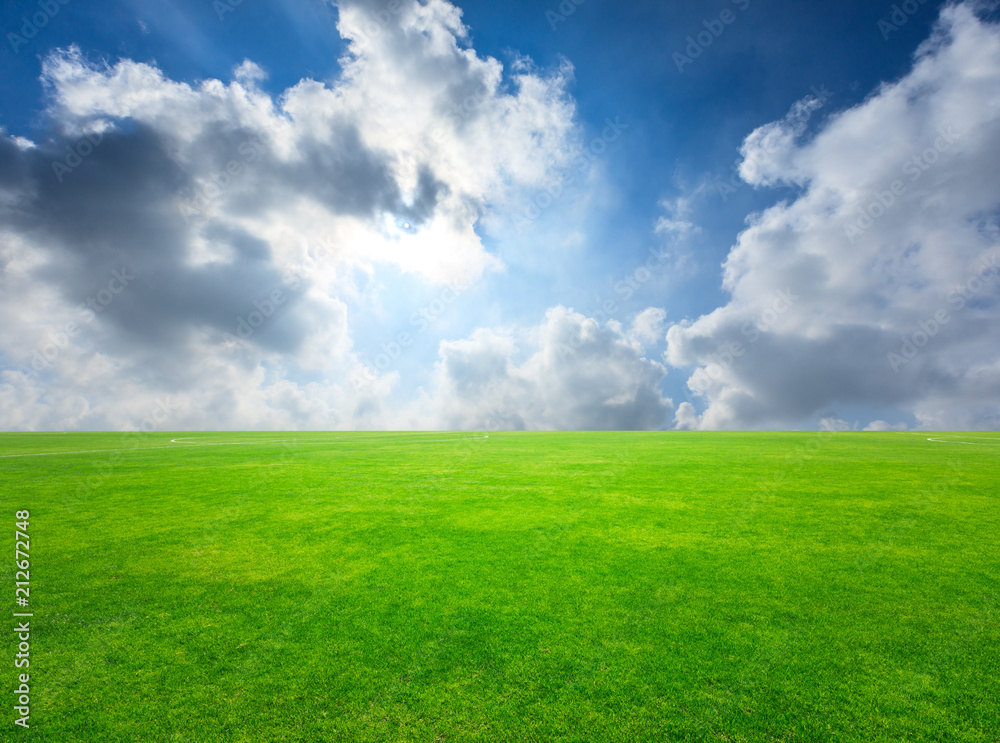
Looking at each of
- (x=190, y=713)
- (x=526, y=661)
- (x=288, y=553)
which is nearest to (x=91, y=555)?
(x=288, y=553)

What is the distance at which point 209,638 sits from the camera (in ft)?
14.0

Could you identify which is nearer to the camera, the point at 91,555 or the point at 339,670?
the point at 339,670

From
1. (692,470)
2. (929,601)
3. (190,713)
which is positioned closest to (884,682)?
(929,601)

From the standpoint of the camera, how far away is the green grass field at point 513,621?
3.21 metres

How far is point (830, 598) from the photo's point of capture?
500 centimetres

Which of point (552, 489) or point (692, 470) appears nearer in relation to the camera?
point (552, 489)

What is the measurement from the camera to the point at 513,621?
14.7ft

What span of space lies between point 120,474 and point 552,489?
46.5 feet

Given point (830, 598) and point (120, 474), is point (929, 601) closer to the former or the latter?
point (830, 598)

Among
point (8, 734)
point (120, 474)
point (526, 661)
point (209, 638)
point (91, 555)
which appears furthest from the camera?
point (120, 474)

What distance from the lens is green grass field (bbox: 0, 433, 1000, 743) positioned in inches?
127

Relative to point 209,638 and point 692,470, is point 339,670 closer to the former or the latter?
point 209,638

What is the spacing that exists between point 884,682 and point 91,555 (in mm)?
9920

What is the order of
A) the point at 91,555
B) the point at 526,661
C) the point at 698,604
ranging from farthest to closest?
the point at 91,555
the point at 698,604
the point at 526,661
